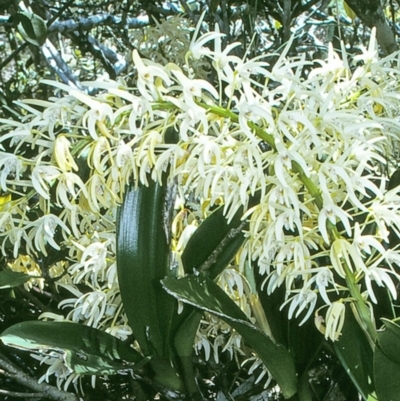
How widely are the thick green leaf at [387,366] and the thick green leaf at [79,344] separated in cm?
25

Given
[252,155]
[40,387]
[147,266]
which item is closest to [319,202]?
[252,155]

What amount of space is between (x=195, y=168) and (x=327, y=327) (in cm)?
21

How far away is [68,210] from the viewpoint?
68cm

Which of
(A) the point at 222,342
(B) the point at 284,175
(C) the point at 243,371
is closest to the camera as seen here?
(B) the point at 284,175

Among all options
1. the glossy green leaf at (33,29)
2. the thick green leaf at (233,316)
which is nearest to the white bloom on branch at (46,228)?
the thick green leaf at (233,316)

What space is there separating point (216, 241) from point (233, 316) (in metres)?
0.09

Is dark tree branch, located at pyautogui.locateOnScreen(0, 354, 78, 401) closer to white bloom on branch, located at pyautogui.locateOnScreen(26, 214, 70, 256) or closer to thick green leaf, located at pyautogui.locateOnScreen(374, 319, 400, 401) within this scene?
white bloom on branch, located at pyautogui.locateOnScreen(26, 214, 70, 256)

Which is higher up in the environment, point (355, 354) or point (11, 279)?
point (11, 279)

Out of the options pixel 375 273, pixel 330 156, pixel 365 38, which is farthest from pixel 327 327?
pixel 365 38

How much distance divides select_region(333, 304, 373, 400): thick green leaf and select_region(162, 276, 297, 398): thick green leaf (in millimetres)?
57

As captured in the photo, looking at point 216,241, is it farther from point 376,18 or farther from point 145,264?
point 376,18

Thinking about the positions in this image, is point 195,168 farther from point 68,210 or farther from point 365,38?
point 365,38

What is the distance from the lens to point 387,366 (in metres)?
0.61

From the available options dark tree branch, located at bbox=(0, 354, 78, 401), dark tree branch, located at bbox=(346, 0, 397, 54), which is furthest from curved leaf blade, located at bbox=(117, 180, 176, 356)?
dark tree branch, located at bbox=(346, 0, 397, 54)
